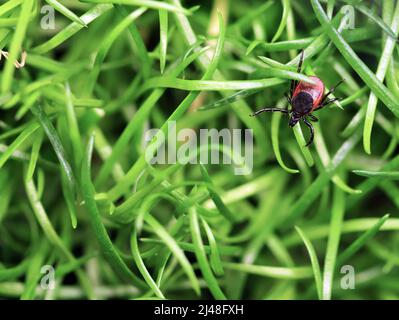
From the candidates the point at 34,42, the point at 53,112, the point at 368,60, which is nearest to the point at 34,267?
the point at 53,112

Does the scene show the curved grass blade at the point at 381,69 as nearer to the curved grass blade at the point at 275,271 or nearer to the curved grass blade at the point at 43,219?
the curved grass blade at the point at 275,271

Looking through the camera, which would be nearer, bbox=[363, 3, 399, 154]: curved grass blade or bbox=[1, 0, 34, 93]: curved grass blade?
bbox=[1, 0, 34, 93]: curved grass blade

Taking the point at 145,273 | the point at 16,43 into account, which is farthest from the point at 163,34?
the point at 145,273

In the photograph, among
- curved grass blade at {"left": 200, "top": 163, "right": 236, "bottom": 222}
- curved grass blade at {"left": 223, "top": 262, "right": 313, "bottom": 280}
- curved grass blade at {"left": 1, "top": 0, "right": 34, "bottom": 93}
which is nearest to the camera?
curved grass blade at {"left": 1, "top": 0, "right": 34, "bottom": 93}

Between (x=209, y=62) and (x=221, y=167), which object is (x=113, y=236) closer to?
(x=221, y=167)

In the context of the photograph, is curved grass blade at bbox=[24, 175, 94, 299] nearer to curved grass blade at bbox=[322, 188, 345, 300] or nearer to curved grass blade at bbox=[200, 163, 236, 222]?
curved grass blade at bbox=[200, 163, 236, 222]

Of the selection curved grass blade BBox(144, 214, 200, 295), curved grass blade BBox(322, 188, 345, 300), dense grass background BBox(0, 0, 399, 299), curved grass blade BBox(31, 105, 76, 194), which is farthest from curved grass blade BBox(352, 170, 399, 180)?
curved grass blade BBox(31, 105, 76, 194)

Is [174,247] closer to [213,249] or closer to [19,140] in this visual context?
[213,249]

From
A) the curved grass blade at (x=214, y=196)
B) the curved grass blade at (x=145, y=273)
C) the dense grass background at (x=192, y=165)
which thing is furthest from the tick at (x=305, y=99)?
the curved grass blade at (x=145, y=273)
